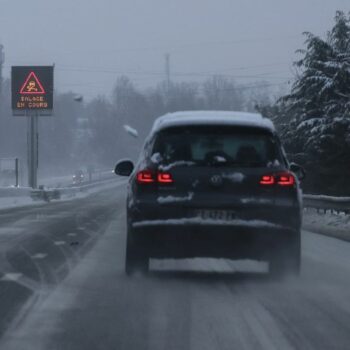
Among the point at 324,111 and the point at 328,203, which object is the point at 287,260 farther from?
the point at 324,111

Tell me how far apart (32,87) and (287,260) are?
1901 inches

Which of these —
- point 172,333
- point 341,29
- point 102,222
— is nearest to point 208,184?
point 172,333

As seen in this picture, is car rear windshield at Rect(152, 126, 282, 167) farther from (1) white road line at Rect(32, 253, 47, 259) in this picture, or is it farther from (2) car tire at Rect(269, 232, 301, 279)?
(1) white road line at Rect(32, 253, 47, 259)

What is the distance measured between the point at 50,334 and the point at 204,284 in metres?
3.53

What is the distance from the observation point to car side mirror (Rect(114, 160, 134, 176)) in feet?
42.2

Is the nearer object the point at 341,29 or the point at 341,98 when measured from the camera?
the point at 341,98

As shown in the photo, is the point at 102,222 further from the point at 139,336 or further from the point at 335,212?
the point at 139,336

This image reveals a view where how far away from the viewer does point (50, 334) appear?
782cm

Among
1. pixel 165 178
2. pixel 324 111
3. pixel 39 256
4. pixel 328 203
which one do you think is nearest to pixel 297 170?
pixel 165 178

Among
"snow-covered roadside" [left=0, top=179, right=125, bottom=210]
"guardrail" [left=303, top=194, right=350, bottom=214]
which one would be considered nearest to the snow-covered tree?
"guardrail" [left=303, top=194, right=350, bottom=214]

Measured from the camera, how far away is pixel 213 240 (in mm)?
10727

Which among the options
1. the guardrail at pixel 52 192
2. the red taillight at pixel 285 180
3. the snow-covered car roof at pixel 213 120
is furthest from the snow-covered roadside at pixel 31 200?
the red taillight at pixel 285 180

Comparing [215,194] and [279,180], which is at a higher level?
[279,180]

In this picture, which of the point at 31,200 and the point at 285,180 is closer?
the point at 285,180
